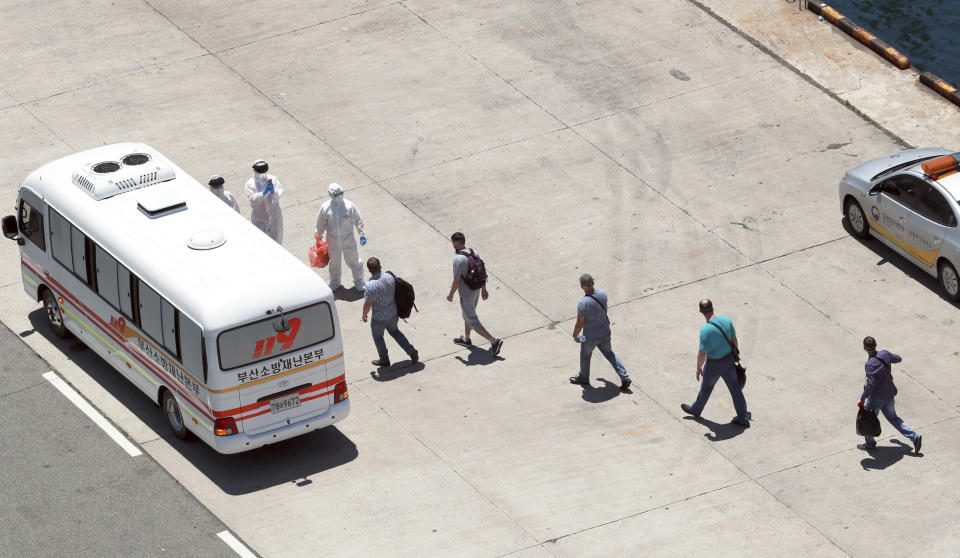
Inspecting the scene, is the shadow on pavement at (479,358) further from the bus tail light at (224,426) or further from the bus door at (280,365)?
the bus tail light at (224,426)

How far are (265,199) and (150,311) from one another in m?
3.88

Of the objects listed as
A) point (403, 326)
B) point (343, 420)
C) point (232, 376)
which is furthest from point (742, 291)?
point (232, 376)

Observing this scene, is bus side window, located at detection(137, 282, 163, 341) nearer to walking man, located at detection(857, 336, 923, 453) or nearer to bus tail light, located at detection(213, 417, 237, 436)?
bus tail light, located at detection(213, 417, 237, 436)

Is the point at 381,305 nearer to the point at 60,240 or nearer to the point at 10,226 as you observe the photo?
the point at 60,240

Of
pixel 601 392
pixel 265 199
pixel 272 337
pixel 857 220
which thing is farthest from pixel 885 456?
pixel 265 199

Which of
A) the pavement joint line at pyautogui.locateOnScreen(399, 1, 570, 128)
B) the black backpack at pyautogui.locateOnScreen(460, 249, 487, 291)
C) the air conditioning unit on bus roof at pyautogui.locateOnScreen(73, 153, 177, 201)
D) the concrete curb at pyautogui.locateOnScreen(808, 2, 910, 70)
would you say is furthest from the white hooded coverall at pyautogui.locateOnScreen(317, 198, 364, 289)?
the concrete curb at pyautogui.locateOnScreen(808, 2, 910, 70)

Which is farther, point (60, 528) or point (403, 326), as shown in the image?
point (403, 326)

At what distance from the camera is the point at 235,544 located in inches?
666

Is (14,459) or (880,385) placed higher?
(880,385)

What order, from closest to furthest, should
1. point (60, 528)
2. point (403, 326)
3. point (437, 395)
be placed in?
point (60, 528)
point (437, 395)
point (403, 326)

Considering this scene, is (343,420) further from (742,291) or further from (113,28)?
(113,28)

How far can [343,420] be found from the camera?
18.9m

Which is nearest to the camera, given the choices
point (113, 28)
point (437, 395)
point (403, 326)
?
point (437, 395)

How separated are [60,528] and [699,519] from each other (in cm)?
698
